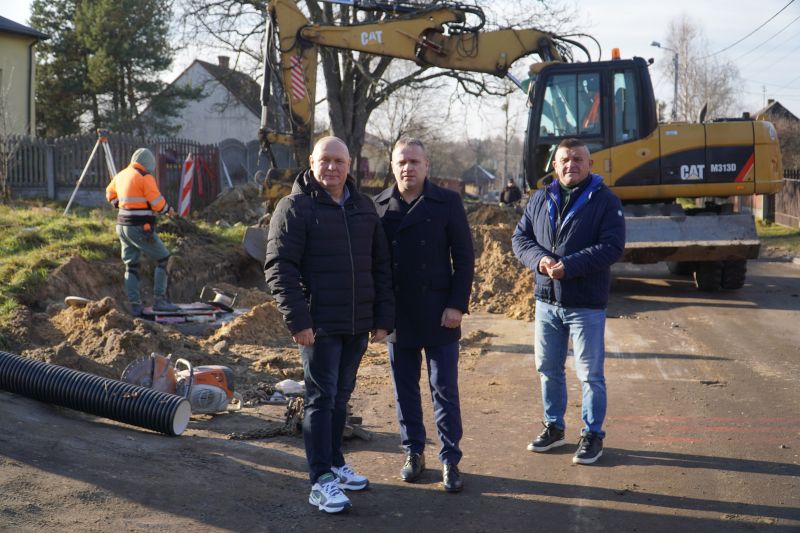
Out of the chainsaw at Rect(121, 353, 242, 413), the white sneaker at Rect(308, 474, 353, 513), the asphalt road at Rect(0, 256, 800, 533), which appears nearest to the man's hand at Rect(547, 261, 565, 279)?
the asphalt road at Rect(0, 256, 800, 533)

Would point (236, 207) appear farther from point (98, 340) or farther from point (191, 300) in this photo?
point (98, 340)

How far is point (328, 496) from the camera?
4832 mm

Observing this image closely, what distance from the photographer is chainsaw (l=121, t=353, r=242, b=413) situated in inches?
263

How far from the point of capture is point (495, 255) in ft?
47.5

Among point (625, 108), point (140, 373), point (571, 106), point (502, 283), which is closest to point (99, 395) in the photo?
point (140, 373)

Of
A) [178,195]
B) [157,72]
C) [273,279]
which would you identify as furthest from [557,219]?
[157,72]

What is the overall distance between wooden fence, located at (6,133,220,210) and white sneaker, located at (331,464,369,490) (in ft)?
58.7

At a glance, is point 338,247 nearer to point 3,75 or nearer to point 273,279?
point 273,279

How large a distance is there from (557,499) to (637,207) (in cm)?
891

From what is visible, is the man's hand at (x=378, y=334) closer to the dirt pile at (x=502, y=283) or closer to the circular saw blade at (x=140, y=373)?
the circular saw blade at (x=140, y=373)

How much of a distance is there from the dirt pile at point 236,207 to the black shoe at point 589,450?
16.5 m

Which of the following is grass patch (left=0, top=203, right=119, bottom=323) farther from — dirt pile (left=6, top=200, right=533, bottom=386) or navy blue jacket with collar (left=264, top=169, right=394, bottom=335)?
navy blue jacket with collar (left=264, top=169, right=394, bottom=335)

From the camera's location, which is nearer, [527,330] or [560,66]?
[527,330]

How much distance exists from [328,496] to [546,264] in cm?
211
